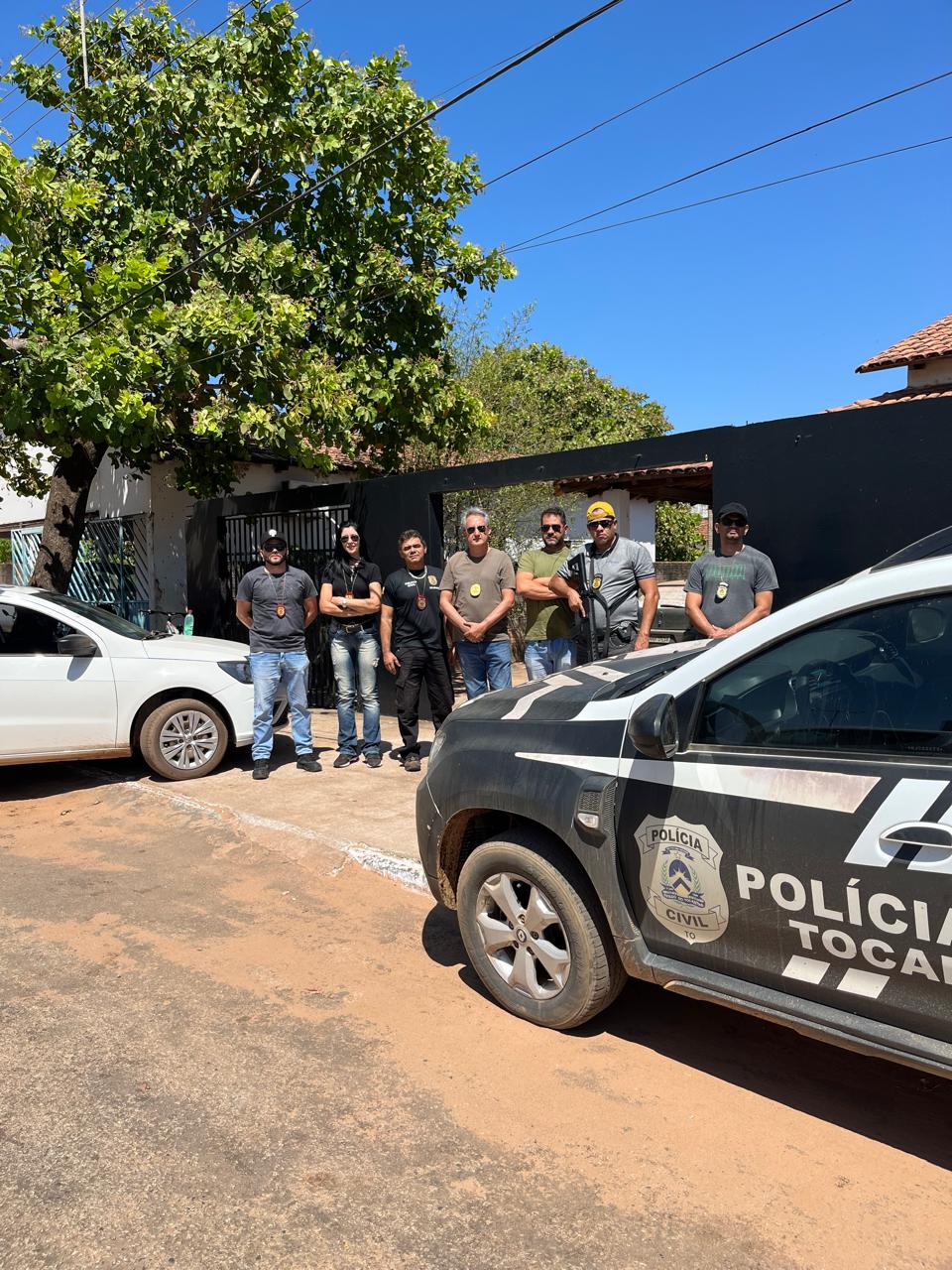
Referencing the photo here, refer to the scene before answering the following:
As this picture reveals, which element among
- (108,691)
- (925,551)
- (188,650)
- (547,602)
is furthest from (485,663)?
(925,551)

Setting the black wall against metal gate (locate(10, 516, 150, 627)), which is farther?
metal gate (locate(10, 516, 150, 627))

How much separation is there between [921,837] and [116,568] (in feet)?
Answer: 46.9

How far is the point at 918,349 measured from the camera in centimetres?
1611

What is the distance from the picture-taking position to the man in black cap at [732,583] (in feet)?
19.1

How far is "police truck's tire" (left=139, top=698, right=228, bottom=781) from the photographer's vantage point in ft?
24.0

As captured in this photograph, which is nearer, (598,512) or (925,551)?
(925,551)

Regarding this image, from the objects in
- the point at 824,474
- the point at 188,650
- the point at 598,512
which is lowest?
the point at 188,650

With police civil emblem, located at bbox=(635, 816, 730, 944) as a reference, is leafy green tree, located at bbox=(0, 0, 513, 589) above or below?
above

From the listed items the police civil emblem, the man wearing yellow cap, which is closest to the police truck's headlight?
the man wearing yellow cap

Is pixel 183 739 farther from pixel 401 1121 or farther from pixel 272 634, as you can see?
pixel 401 1121

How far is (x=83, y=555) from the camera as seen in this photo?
1525cm

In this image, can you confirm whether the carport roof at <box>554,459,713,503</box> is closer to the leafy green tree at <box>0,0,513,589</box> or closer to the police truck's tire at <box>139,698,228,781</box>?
the leafy green tree at <box>0,0,513,589</box>

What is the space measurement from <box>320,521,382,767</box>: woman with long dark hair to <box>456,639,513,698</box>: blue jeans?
0.85m

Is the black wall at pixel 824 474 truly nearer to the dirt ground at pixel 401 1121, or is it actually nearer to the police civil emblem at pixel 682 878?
the dirt ground at pixel 401 1121
